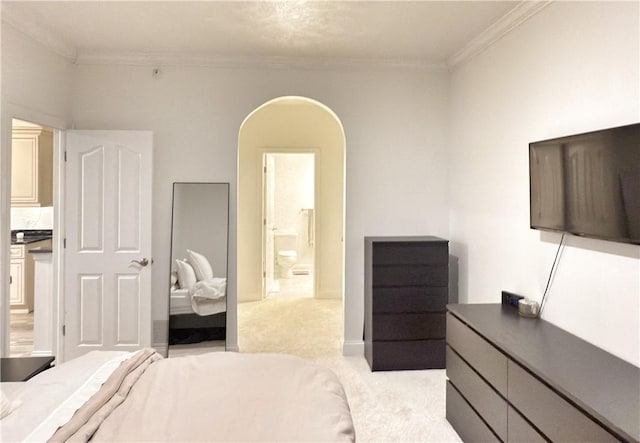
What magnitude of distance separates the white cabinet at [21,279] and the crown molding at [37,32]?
2.92 metres

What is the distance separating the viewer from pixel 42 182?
5.58m

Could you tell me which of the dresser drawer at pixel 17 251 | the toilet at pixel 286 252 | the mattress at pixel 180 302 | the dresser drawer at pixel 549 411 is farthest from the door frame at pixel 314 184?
the dresser drawer at pixel 549 411

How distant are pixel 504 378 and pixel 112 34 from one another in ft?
11.6

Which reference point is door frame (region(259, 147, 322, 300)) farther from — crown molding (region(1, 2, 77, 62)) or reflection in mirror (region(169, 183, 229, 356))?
crown molding (region(1, 2, 77, 62))

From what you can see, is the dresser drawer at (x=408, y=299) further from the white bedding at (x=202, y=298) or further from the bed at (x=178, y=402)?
the bed at (x=178, y=402)

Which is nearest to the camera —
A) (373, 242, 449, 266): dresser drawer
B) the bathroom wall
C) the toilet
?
(373, 242, 449, 266): dresser drawer

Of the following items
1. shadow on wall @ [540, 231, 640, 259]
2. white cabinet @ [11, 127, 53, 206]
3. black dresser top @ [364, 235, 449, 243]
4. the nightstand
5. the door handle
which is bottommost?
the nightstand

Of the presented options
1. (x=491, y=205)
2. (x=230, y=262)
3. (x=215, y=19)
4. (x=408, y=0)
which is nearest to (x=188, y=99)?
(x=215, y=19)

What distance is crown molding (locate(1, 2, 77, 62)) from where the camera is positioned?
2836 mm

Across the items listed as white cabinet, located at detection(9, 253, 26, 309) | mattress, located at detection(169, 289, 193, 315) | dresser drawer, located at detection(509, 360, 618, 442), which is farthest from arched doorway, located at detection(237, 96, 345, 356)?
dresser drawer, located at detection(509, 360, 618, 442)

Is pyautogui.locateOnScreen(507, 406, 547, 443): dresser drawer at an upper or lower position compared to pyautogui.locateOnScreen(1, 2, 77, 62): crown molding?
lower

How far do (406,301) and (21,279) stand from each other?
4.89 metres

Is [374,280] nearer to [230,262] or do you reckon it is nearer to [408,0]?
[230,262]

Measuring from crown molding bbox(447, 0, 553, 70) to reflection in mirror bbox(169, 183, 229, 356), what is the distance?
2.34m
